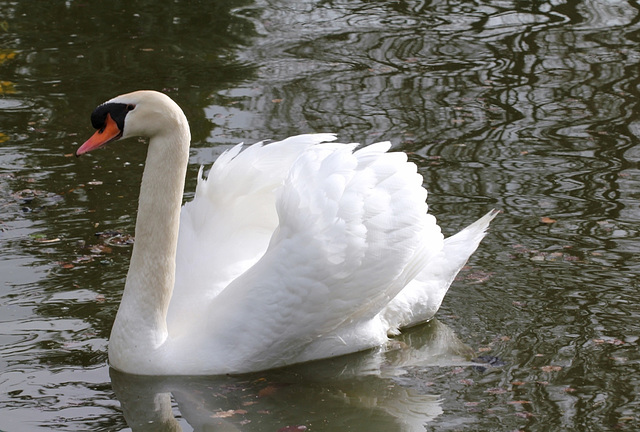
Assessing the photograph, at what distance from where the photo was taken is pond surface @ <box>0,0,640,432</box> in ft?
17.4

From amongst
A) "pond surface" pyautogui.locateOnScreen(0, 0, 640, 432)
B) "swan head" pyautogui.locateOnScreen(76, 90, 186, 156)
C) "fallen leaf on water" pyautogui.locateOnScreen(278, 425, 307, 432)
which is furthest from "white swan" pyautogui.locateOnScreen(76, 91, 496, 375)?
"fallen leaf on water" pyautogui.locateOnScreen(278, 425, 307, 432)

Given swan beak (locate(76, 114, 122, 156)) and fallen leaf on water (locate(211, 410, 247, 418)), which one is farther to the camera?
swan beak (locate(76, 114, 122, 156))

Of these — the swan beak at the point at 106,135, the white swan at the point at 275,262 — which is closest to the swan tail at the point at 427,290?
the white swan at the point at 275,262

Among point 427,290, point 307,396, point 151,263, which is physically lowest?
point 307,396

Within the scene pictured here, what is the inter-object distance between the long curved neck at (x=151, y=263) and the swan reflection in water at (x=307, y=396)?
0.21 m

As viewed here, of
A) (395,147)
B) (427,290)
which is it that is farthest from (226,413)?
(395,147)

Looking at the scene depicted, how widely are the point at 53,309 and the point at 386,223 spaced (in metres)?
2.02

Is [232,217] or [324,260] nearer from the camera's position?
[324,260]

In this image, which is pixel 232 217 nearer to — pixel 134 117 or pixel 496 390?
pixel 134 117

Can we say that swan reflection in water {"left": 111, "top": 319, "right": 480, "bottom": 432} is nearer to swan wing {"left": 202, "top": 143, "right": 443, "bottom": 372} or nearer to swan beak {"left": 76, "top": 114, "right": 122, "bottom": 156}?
swan wing {"left": 202, "top": 143, "right": 443, "bottom": 372}

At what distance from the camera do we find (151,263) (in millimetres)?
5516

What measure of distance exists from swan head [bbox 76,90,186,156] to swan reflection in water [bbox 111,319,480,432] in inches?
48.4

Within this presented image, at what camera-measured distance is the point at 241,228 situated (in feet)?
20.0

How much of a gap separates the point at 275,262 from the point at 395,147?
133 inches
